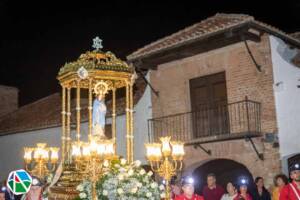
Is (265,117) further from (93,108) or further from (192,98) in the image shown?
(93,108)

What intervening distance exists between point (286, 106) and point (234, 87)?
1.59 metres

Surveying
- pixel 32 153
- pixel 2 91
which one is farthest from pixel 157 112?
pixel 2 91

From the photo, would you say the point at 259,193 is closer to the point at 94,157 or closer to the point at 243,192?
the point at 243,192

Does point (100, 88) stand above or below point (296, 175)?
above

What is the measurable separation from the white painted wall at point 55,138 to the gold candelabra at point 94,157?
7.62 meters

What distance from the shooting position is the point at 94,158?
751cm

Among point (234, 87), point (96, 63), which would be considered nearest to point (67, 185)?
point (96, 63)

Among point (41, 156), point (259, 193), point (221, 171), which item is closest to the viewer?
point (41, 156)

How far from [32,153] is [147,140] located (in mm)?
5517

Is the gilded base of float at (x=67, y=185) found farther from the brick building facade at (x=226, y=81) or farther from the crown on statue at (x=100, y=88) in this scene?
the brick building facade at (x=226, y=81)

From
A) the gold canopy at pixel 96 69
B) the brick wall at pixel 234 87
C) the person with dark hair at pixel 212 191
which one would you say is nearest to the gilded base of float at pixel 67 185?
the gold canopy at pixel 96 69

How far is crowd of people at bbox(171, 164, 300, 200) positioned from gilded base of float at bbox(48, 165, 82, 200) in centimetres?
179

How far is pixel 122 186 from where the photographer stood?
25.6ft

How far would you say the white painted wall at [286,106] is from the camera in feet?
43.2
